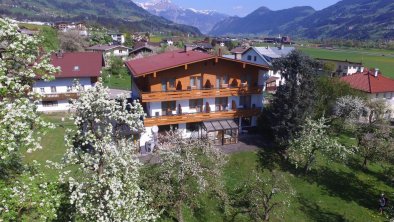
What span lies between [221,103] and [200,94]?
3642mm

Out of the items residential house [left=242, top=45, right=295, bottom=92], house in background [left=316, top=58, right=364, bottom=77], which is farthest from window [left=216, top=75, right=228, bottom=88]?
house in background [left=316, top=58, right=364, bottom=77]

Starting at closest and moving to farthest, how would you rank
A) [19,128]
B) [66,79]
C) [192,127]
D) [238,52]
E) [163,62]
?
[19,128]
[163,62]
[192,127]
[66,79]
[238,52]

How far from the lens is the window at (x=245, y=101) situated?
135 feet

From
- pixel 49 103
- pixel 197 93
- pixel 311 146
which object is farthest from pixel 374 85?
pixel 49 103

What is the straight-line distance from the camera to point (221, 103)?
4022 centimetres

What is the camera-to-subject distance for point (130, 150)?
15.0 metres

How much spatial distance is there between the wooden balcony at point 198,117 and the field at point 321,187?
18.2ft

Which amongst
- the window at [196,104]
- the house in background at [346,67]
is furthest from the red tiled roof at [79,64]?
the house in background at [346,67]

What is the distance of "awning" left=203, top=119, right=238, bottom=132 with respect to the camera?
37.2 meters

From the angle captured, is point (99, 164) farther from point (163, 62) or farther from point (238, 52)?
point (238, 52)

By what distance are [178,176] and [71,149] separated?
9381 mm

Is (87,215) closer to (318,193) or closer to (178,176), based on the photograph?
(178,176)

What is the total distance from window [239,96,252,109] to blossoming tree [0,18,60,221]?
98.4 ft

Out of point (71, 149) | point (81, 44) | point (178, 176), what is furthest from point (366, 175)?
point (81, 44)
